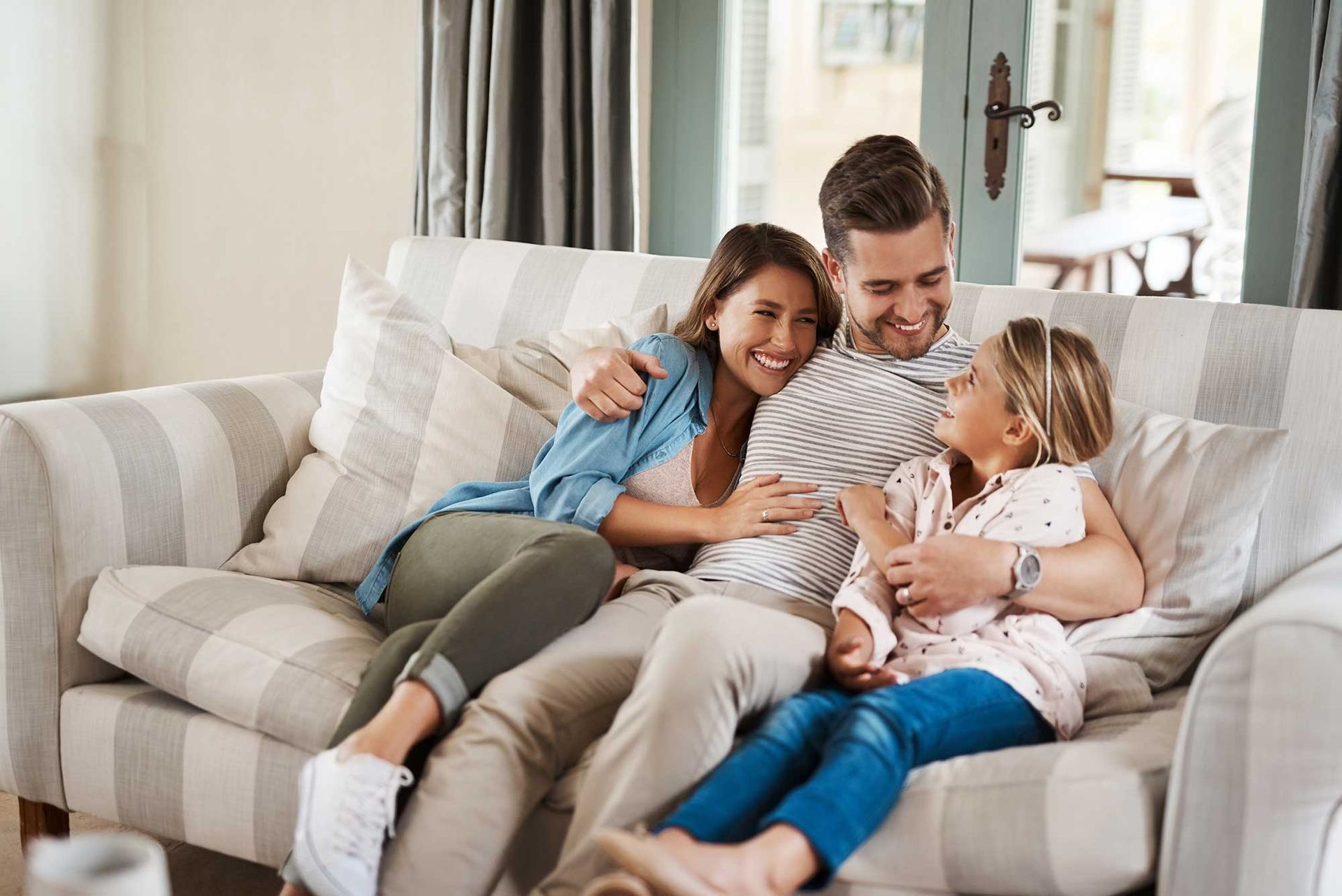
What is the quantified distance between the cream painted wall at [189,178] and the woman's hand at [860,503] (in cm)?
192

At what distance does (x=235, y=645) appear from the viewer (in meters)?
1.58

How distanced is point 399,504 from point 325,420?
0.69ft

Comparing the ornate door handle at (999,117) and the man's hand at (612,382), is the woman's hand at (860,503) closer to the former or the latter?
the man's hand at (612,382)

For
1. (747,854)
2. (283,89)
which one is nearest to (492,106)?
(283,89)

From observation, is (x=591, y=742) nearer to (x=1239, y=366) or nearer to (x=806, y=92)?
(x=1239, y=366)

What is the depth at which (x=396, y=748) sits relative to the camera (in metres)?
1.28

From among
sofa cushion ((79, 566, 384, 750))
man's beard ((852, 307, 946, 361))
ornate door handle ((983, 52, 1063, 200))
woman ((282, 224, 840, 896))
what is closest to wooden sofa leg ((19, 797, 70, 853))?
sofa cushion ((79, 566, 384, 750))

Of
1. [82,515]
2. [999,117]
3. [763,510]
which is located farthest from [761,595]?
[999,117]

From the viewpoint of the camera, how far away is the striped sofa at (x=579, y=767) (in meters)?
1.16

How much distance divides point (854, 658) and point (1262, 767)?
0.44m

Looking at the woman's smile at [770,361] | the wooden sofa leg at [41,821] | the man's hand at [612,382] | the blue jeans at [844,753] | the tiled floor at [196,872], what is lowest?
the tiled floor at [196,872]

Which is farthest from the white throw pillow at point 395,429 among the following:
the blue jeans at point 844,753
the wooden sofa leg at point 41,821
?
the blue jeans at point 844,753

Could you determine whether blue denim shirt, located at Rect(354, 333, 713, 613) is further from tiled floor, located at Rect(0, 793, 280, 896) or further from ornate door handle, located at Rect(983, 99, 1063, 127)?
ornate door handle, located at Rect(983, 99, 1063, 127)

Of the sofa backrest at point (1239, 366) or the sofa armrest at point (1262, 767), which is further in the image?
the sofa backrest at point (1239, 366)
